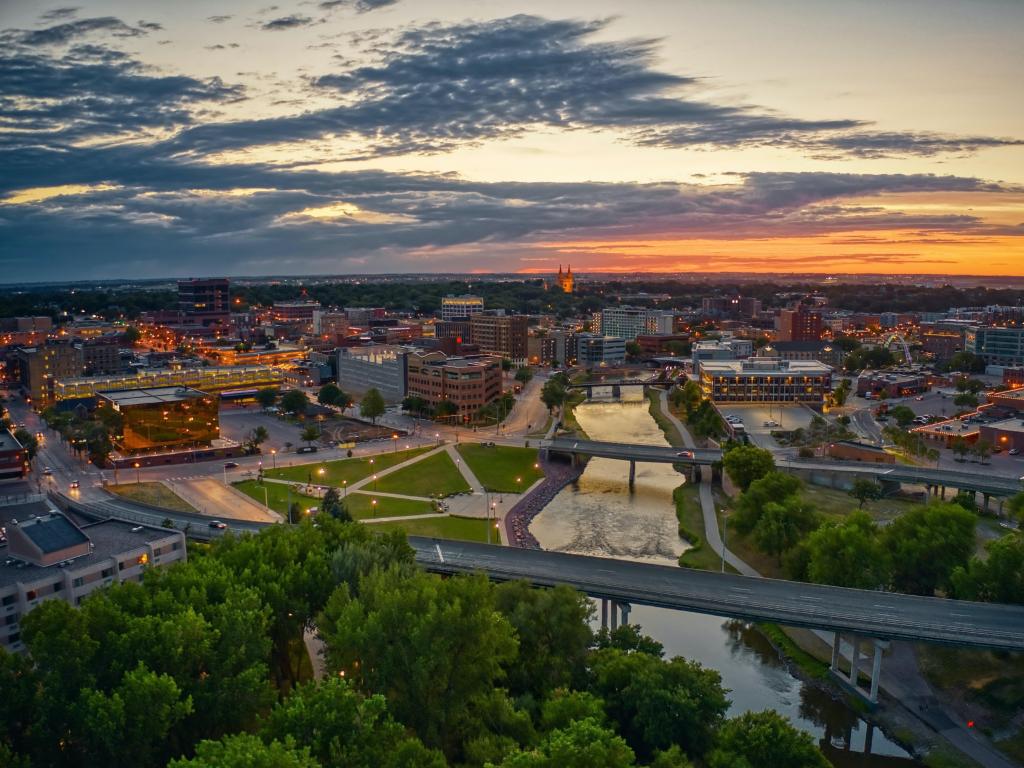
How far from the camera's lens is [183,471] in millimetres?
50531

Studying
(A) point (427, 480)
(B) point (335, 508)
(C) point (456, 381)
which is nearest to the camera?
(B) point (335, 508)

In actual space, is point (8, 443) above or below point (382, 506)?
above

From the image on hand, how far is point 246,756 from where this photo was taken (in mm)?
13867

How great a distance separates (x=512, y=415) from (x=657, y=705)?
5154 cm

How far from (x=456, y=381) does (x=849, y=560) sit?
42659mm

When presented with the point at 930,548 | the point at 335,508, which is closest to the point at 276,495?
the point at 335,508

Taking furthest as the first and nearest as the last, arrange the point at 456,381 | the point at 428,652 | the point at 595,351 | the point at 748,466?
1. the point at 595,351
2. the point at 456,381
3. the point at 748,466
4. the point at 428,652

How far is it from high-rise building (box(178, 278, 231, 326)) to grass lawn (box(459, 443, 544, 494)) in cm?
8155

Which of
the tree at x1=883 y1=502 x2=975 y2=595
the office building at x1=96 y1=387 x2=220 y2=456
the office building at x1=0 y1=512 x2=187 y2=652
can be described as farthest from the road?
the office building at x1=96 y1=387 x2=220 y2=456

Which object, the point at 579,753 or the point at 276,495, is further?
the point at 276,495

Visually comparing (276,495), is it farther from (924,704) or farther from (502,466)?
(924,704)

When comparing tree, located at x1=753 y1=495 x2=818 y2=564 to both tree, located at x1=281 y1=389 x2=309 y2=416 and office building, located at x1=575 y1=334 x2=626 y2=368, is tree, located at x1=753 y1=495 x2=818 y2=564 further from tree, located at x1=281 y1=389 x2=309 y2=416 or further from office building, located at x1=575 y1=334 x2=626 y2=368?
office building, located at x1=575 y1=334 x2=626 y2=368

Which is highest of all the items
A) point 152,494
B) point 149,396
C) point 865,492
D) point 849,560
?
point 149,396

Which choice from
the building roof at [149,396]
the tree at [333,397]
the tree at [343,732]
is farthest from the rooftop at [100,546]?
the tree at [333,397]
